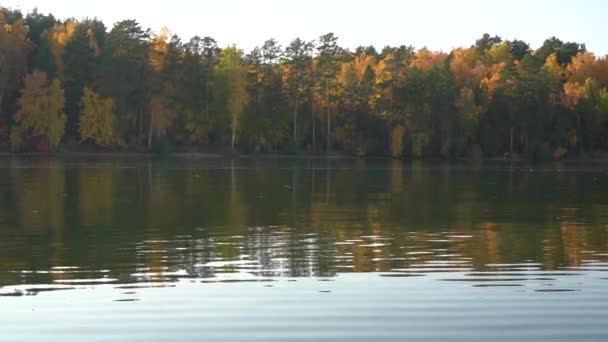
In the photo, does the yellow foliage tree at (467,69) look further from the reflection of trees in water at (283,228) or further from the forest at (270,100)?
the reflection of trees in water at (283,228)

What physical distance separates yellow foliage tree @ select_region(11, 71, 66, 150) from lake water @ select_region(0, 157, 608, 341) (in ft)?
204

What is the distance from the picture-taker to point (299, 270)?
18922mm

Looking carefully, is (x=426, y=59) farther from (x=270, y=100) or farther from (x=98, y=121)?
(x=98, y=121)

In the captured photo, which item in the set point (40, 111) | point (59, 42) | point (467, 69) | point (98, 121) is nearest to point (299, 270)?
point (40, 111)

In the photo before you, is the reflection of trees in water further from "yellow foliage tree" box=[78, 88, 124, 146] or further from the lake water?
"yellow foliage tree" box=[78, 88, 124, 146]

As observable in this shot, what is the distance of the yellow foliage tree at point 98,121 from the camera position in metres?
104

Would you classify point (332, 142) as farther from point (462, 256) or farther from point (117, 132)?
point (462, 256)

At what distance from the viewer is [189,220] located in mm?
30312

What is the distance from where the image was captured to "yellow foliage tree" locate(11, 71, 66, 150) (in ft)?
331

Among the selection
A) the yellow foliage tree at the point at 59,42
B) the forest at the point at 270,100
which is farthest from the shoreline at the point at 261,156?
the yellow foliage tree at the point at 59,42

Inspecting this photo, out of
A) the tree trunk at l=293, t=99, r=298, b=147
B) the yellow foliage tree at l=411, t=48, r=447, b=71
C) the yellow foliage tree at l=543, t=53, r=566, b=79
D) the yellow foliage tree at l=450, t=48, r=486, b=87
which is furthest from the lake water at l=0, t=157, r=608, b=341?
the yellow foliage tree at l=411, t=48, r=447, b=71

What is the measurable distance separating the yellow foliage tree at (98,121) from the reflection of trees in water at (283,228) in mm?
52099

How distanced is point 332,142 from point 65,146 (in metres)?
29.5

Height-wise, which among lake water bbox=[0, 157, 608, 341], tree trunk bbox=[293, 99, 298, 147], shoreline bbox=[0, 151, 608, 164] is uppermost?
tree trunk bbox=[293, 99, 298, 147]
